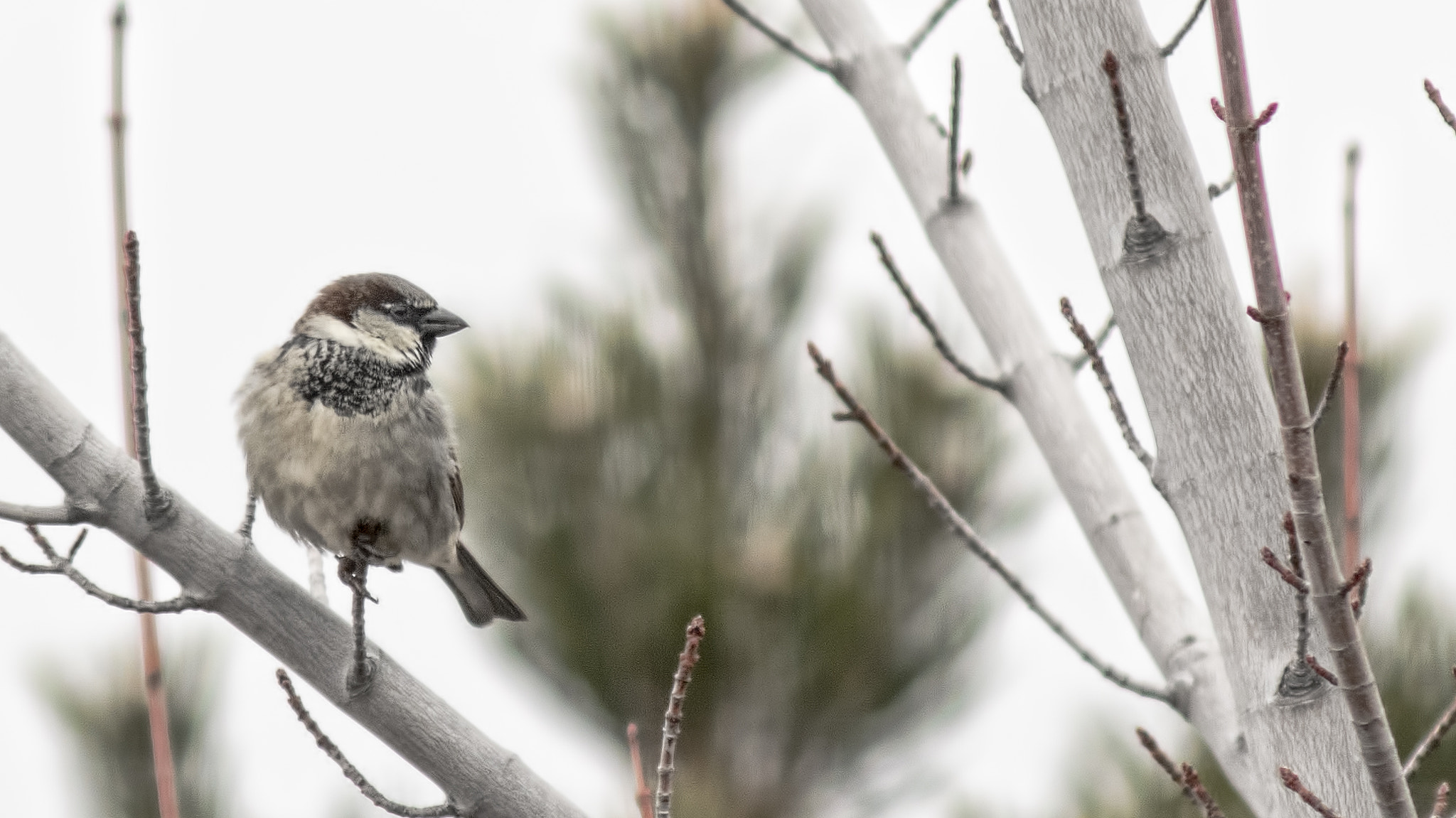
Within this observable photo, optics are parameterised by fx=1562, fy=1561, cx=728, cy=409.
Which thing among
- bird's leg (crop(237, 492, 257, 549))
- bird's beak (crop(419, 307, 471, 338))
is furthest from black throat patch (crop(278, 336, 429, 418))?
bird's leg (crop(237, 492, 257, 549))

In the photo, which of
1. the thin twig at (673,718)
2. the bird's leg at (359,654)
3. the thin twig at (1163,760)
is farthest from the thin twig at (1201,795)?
the bird's leg at (359,654)

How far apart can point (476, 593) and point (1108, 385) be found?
1509 mm

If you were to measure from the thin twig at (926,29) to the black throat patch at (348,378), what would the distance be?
2.98 ft

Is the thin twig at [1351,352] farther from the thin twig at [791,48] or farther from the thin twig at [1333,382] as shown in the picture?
the thin twig at [791,48]

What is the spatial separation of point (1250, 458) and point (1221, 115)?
0.36 metres

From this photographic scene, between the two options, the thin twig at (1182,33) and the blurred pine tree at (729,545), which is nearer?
the thin twig at (1182,33)

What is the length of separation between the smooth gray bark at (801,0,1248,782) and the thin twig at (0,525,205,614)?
94 centimetres

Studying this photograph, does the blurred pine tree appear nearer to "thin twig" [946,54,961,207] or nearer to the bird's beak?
the bird's beak

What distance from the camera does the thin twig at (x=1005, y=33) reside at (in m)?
1.56

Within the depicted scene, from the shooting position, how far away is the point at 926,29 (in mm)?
1948

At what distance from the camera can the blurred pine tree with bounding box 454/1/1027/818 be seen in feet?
14.7

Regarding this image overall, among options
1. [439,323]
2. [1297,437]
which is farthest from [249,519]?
[439,323]

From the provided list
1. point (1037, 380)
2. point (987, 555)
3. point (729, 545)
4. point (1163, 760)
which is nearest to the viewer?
point (1163, 760)

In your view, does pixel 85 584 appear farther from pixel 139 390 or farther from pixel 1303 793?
pixel 1303 793
